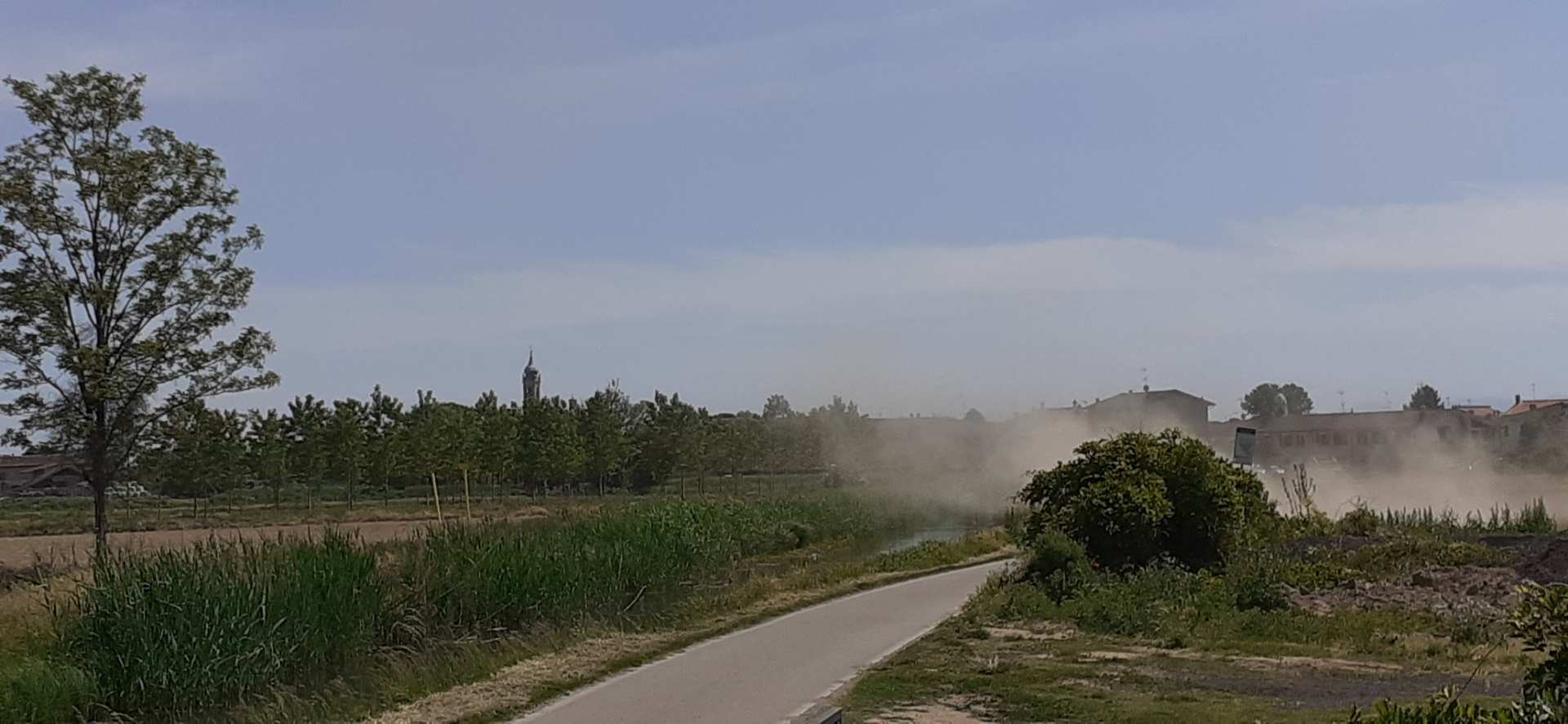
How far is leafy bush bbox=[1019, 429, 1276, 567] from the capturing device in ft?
81.1

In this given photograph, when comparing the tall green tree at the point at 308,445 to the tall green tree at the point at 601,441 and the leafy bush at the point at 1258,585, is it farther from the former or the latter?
the leafy bush at the point at 1258,585

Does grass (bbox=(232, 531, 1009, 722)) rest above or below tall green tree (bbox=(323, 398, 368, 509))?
below

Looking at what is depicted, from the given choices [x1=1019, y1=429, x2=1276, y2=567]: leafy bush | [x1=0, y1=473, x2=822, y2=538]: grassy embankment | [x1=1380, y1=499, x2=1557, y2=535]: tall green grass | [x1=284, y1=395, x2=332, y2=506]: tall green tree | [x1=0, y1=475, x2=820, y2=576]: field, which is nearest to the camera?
[x1=1019, y1=429, x2=1276, y2=567]: leafy bush

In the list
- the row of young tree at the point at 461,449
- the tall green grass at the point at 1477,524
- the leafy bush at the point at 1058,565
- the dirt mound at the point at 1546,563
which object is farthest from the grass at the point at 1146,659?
the row of young tree at the point at 461,449

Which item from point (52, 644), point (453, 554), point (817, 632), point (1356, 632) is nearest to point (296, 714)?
point (52, 644)

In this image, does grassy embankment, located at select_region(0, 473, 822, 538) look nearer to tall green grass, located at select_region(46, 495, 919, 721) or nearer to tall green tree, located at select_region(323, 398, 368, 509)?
tall green tree, located at select_region(323, 398, 368, 509)

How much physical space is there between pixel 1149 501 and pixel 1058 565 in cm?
207

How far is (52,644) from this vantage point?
1461cm

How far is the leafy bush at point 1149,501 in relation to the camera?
81.1 ft

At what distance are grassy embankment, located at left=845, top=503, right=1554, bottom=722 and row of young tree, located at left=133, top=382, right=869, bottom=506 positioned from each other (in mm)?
36592

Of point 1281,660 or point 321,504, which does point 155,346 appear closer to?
point 1281,660

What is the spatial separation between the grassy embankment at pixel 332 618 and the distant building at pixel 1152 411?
173ft

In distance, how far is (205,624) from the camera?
14.3 metres

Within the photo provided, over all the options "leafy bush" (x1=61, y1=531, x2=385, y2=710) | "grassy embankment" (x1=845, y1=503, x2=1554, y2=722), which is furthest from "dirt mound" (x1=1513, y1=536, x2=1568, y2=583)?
"leafy bush" (x1=61, y1=531, x2=385, y2=710)
